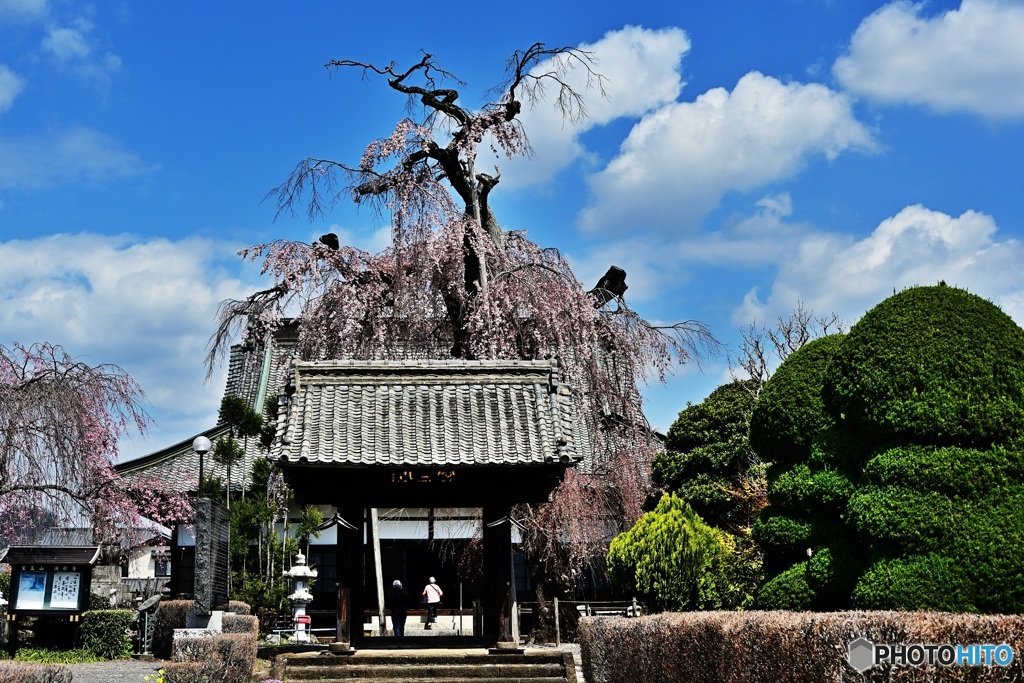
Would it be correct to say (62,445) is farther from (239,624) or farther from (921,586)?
(921,586)

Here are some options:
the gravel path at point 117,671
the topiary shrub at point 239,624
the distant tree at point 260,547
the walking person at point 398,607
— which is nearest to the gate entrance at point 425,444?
the topiary shrub at point 239,624

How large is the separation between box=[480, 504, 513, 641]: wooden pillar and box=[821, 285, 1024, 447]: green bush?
204 inches

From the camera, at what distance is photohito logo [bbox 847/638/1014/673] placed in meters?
5.92

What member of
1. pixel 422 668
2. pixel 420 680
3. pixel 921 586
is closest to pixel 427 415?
pixel 422 668

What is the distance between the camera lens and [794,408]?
40.9 feet

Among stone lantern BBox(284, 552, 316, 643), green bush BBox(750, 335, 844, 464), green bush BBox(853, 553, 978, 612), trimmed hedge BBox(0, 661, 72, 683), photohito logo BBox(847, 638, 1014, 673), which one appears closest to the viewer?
photohito logo BBox(847, 638, 1014, 673)

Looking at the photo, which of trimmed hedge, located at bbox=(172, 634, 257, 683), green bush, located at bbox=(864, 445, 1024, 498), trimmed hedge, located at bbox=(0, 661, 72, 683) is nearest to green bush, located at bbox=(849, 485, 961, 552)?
green bush, located at bbox=(864, 445, 1024, 498)

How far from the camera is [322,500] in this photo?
44.8 feet

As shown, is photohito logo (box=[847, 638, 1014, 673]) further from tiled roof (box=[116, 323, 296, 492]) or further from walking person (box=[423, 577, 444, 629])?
walking person (box=[423, 577, 444, 629])

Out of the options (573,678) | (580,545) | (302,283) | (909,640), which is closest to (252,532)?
(302,283)

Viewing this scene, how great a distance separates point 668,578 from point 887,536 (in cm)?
689

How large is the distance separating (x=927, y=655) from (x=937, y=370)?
416cm

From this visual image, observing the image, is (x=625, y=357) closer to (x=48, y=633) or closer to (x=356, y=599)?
(x=356, y=599)

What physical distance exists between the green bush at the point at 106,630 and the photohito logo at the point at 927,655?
16.5 m
